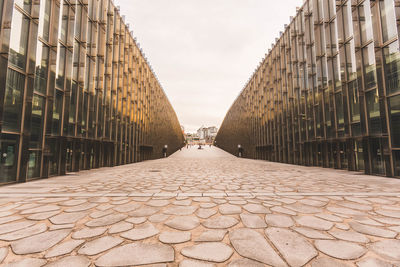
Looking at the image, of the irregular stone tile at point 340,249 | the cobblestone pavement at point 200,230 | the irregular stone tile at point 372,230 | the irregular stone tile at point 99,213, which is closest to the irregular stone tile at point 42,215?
the cobblestone pavement at point 200,230

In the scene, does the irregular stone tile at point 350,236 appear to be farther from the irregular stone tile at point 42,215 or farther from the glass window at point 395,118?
the glass window at point 395,118

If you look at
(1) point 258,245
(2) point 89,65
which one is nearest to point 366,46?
(1) point 258,245

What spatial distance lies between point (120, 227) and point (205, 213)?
1.52 m

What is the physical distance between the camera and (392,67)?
7.55 metres

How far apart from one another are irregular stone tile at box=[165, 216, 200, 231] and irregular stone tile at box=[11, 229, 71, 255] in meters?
1.53

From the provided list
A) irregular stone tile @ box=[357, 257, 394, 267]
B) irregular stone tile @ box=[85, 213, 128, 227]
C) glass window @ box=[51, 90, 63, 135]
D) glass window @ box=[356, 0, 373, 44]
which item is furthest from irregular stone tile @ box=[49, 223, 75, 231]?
glass window @ box=[356, 0, 373, 44]

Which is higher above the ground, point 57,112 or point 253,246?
point 57,112

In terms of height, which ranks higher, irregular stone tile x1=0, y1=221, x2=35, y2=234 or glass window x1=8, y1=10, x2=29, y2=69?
glass window x1=8, y1=10, x2=29, y2=69

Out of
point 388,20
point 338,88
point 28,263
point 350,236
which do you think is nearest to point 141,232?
point 28,263

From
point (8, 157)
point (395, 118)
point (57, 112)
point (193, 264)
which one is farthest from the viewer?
point (57, 112)

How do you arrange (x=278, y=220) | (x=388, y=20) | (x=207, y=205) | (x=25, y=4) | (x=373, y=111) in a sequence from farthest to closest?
(x=373, y=111), (x=388, y=20), (x=25, y=4), (x=207, y=205), (x=278, y=220)

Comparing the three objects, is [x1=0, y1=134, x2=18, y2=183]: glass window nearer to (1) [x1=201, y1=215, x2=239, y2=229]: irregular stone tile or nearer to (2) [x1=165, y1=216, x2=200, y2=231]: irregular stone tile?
(2) [x1=165, y1=216, x2=200, y2=231]: irregular stone tile

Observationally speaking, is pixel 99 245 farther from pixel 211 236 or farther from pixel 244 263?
pixel 244 263

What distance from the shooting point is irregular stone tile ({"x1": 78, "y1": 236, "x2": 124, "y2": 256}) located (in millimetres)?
2162
